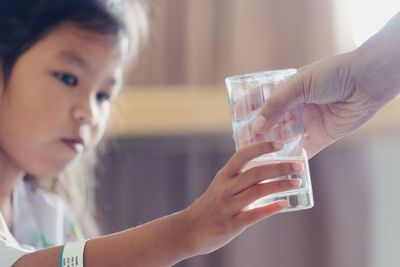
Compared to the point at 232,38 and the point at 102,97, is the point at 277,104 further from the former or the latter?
the point at 232,38

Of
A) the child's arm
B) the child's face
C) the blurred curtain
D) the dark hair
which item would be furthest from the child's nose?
the blurred curtain

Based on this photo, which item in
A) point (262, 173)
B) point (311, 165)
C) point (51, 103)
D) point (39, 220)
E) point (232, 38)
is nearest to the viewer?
point (262, 173)

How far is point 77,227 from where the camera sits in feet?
3.75

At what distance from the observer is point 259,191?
0.56 meters

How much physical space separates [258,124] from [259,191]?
9 cm

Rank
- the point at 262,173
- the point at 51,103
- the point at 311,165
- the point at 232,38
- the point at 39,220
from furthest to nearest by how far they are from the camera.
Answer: the point at 232,38 < the point at 311,165 < the point at 39,220 < the point at 51,103 < the point at 262,173

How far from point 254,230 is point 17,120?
A: 77 cm

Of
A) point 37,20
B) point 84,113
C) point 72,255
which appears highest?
point 37,20

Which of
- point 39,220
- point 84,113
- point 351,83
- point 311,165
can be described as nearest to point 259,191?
point 351,83

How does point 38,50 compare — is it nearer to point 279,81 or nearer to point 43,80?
point 43,80

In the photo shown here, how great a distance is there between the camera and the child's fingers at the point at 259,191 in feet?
1.82

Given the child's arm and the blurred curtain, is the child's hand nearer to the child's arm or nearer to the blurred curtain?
the child's arm

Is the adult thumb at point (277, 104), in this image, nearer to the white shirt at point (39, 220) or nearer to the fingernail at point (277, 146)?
the fingernail at point (277, 146)

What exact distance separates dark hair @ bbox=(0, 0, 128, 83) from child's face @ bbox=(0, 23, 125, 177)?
0.9 inches
